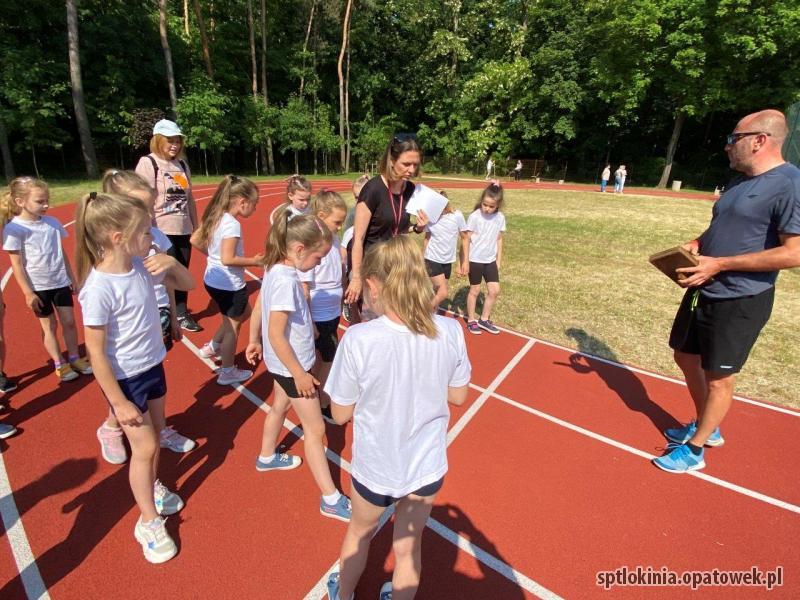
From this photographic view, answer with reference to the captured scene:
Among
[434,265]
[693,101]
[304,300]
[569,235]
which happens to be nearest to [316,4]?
[693,101]

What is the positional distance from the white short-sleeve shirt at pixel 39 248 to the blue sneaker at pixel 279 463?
8.32 ft

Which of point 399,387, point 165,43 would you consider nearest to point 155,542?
point 399,387

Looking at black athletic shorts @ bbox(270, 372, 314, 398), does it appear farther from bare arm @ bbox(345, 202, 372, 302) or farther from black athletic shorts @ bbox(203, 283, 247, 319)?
black athletic shorts @ bbox(203, 283, 247, 319)

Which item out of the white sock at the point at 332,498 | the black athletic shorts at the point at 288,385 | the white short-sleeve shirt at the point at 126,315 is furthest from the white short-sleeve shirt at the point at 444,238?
the white short-sleeve shirt at the point at 126,315

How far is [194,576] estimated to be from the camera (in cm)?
235

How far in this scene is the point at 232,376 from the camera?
4.24m

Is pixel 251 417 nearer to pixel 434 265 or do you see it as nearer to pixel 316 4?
pixel 434 265

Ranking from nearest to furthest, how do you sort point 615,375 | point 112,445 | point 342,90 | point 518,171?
point 112,445 → point 615,375 → point 342,90 → point 518,171

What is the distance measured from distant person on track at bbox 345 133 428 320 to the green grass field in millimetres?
3197

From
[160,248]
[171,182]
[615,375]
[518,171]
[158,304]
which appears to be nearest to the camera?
[160,248]

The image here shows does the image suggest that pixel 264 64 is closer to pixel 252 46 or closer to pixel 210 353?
pixel 252 46

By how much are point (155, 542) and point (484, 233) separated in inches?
174

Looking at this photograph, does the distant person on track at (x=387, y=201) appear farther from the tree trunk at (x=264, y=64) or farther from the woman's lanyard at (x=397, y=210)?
the tree trunk at (x=264, y=64)

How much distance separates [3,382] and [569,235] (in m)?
12.2
